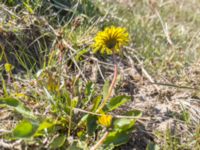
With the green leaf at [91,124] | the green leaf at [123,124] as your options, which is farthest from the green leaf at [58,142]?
the green leaf at [123,124]

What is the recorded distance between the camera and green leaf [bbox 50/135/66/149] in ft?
4.67

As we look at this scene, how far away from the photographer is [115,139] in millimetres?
1476

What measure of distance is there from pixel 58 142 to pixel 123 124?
0.25 meters

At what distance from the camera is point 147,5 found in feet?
9.34

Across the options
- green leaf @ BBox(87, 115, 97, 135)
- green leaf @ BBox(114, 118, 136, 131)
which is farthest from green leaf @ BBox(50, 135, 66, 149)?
green leaf @ BBox(114, 118, 136, 131)

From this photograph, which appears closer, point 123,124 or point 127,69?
point 123,124

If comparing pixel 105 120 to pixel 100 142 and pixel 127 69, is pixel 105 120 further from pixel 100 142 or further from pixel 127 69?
pixel 127 69

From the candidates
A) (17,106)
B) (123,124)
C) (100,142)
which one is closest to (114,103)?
(123,124)

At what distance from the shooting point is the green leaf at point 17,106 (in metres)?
1.48

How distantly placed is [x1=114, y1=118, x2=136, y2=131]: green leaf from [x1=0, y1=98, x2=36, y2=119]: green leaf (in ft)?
1.03

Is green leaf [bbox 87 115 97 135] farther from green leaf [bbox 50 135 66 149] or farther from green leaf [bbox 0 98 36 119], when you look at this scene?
green leaf [bbox 0 98 36 119]

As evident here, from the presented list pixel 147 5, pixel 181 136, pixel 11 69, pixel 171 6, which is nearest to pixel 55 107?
pixel 11 69

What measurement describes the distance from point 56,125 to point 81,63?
475 millimetres

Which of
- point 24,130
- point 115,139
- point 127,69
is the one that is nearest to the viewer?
point 24,130
